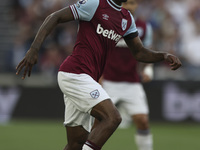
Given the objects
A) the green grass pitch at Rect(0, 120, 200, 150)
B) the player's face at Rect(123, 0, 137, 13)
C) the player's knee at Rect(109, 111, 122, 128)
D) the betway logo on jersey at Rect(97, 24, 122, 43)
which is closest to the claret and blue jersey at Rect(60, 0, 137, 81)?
the betway logo on jersey at Rect(97, 24, 122, 43)

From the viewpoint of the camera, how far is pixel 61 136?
451 inches

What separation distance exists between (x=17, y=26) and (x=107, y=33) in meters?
11.9

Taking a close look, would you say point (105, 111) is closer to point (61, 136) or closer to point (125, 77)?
point (125, 77)

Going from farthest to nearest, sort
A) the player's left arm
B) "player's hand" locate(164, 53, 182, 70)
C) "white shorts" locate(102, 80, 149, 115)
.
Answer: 1. "white shorts" locate(102, 80, 149, 115)
2. the player's left arm
3. "player's hand" locate(164, 53, 182, 70)

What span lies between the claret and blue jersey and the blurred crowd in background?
800 cm

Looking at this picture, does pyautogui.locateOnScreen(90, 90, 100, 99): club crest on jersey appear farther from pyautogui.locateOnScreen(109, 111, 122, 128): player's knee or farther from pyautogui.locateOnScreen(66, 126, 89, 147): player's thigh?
pyautogui.locateOnScreen(66, 126, 89, 147): player's thigh

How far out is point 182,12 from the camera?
→ 15961 millimetres

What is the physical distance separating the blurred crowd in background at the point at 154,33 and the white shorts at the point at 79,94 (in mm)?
8028

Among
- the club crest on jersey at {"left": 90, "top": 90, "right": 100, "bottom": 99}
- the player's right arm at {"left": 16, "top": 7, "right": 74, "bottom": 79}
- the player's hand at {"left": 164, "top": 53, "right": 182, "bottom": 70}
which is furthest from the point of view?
the player's hand at {"left": 164, "top": 53, "right": 182, "bottom": 70}

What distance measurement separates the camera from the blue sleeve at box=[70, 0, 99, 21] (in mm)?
5797

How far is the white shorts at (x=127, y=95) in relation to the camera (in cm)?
858

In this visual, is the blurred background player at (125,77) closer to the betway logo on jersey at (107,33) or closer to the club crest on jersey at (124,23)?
the club crest on jersey at (124,23)

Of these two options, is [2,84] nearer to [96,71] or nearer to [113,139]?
[113,139]

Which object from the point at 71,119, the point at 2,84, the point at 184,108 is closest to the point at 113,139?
the point at 184,108
